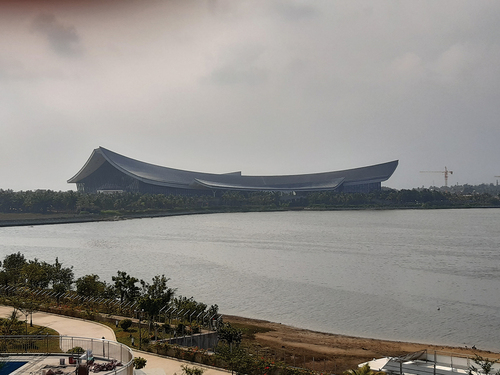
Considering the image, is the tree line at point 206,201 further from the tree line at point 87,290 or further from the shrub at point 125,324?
the shrub at point 125,324

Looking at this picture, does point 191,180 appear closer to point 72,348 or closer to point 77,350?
point 72,348

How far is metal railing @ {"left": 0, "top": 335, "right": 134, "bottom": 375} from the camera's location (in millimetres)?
7297

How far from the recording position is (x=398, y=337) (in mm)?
13445

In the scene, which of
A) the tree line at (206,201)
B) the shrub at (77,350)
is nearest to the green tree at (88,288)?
the shrub at (77,350)

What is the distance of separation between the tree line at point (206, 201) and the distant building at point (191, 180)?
12.3 feet

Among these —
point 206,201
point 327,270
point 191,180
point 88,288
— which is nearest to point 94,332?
point 88,288

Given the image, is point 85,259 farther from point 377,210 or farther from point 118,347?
point 377,210

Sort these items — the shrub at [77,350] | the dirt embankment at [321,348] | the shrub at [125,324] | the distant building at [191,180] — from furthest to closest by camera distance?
1. the distant building at [191,180]
2. the dirt embankment at [321,348]
3. the shrub at [125,324]
4. the shrub at [77,350]

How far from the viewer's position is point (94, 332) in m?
10.8

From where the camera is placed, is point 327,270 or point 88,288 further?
point 327,270

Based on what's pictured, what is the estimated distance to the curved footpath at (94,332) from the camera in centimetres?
857

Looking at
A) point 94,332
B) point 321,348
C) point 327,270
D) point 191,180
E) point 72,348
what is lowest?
point 321,348

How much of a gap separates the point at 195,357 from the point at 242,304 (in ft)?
25.5

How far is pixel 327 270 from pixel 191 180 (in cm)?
5873
